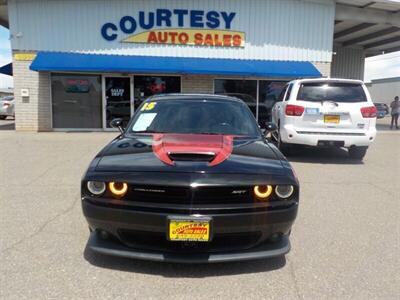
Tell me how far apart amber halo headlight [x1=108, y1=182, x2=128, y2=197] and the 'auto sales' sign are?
13.3m

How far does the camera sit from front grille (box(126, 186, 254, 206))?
309 centimetres

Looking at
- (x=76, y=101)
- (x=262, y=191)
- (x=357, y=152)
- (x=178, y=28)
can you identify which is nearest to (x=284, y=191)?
(x=262, y=191)

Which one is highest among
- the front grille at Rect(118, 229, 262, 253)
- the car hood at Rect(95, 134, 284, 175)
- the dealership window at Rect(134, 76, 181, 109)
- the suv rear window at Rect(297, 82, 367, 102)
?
the dealership window at Rect(134, 76, 181, 109)

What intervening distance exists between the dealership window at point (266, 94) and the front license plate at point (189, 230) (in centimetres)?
1401

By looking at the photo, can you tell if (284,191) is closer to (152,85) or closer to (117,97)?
(152,85)

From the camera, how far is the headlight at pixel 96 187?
323cm

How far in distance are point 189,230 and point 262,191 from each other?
2.23ft

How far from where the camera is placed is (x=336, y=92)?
884cm

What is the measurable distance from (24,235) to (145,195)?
190cm

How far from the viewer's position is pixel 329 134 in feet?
28.7

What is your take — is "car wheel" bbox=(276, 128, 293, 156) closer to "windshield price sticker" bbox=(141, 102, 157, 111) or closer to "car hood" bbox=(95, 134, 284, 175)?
"windshield price sticker" bbox=(141, 102, 157, 111)

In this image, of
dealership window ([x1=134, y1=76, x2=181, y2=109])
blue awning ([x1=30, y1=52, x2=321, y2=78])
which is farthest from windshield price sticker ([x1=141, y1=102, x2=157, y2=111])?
dealership window ([x1=134, y1=76, x2=181, y2=109])

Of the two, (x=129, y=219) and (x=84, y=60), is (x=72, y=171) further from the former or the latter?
(x=84, y=60)

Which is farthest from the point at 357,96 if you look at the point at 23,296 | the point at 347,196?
the point at 23,296
